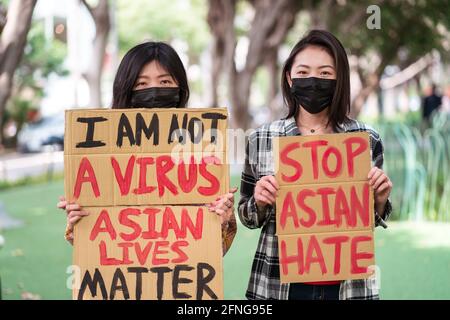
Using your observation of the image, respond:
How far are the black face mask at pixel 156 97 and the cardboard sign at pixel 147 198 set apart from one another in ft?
0.53

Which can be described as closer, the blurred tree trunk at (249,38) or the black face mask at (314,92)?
the black face mask at (314,92)

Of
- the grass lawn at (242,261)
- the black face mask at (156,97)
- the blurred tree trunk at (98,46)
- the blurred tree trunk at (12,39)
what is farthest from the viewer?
the blurred tree trunk at (98,46)

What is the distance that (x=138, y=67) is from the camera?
318 cm

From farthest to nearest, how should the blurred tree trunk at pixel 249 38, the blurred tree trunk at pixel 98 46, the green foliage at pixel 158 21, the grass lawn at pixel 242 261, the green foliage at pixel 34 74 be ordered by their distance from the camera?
the green foliage at pixel 158 21 < the green foliage at pixel 34 74 < the blurred tree trunk at pixel 249 38 < the blurred tree trunk at pixel 98 46 < the grass lawn at pixel 242 261

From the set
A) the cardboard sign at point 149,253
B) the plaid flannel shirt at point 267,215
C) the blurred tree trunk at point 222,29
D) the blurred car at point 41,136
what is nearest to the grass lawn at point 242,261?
the plaid flannel shirt at point 267,215

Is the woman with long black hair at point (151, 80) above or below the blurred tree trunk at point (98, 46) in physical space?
below

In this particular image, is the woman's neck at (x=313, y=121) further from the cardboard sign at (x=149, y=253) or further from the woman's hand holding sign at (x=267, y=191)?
the cardboard sign at (x=149, y=253)

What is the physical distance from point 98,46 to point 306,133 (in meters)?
8.12

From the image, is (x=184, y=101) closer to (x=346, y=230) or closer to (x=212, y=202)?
(x=212, y=202)

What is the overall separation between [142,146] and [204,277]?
0.54 metres

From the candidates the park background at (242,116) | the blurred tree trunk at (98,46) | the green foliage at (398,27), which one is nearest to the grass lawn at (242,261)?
the park background at (242,116)

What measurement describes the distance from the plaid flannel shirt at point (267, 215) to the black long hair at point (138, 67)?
0.44 meters

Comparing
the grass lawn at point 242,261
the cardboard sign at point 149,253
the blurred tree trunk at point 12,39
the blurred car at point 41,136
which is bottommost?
the grass lawn at point 242,261

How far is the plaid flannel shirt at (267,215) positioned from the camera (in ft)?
9.65
